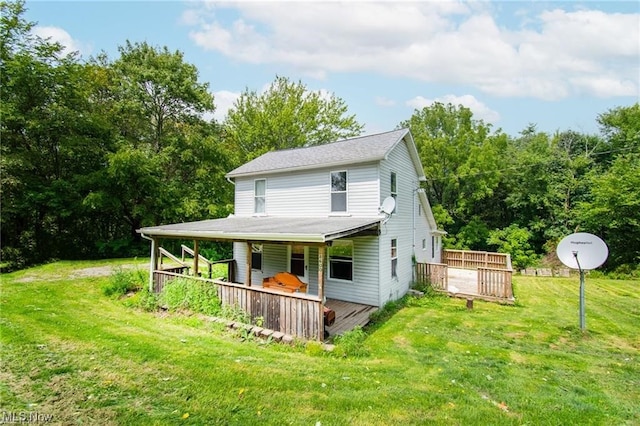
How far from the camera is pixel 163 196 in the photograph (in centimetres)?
2020

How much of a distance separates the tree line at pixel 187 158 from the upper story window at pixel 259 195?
8.99 meters

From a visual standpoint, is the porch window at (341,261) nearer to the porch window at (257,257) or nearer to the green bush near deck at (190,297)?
the porch window at (257,257)

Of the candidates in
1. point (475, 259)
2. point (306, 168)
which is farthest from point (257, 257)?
point (475, 259)

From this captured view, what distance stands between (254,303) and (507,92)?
847 inches

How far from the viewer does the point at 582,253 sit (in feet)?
26.7

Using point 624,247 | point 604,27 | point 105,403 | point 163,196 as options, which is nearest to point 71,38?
point 163,196

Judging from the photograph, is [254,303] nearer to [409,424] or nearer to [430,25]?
[409,424]

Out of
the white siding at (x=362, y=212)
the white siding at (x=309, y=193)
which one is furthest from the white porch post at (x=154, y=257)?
the white siding at (x=309, y=193)

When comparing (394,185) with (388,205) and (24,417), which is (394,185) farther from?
(24,417)

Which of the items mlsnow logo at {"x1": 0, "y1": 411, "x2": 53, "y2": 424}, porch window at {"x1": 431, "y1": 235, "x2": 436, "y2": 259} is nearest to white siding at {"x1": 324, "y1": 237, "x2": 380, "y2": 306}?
mlsnow logo at {"x1": 0, "y1": 411, "x2": 53, "y2": 424}

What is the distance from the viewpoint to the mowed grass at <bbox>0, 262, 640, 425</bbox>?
3.72 meters

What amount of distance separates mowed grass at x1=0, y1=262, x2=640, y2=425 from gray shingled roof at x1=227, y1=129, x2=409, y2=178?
5.56 meters

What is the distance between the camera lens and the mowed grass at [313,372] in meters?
3.72

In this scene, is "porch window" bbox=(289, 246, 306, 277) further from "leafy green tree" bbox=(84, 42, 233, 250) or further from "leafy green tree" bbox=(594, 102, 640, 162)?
"leafy green tree" bbox=(594, 102, 640, 162)
